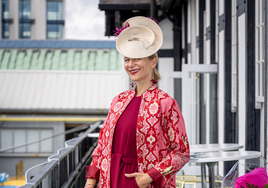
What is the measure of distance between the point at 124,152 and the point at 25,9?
1350 inches

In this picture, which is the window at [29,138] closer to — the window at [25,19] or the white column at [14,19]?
the white column at [14,19]

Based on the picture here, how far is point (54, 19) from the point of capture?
115 ft

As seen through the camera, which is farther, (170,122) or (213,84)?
(213,84)

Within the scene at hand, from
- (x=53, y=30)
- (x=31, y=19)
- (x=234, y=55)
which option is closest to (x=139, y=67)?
(x=234, y=55)

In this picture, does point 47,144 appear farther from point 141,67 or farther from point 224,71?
point 141,67

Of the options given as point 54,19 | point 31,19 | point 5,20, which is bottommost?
point 5,20

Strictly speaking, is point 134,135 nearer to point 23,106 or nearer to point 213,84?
point 213,84

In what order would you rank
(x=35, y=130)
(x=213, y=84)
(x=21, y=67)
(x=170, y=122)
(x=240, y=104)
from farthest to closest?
1. (x=21, y=67)
2. (x=35, y=130)
3. (x=213, y=84)
4. (x=240, y=104)
5. (x=170, y=122)

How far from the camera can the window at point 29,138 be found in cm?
1524

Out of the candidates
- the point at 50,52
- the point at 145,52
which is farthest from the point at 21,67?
the point at 145,52

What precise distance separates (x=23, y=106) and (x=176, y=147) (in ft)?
50.0

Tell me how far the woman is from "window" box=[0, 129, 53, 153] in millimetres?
14104

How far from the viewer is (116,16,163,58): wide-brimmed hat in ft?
4.97

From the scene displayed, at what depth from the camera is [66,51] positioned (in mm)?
20094
